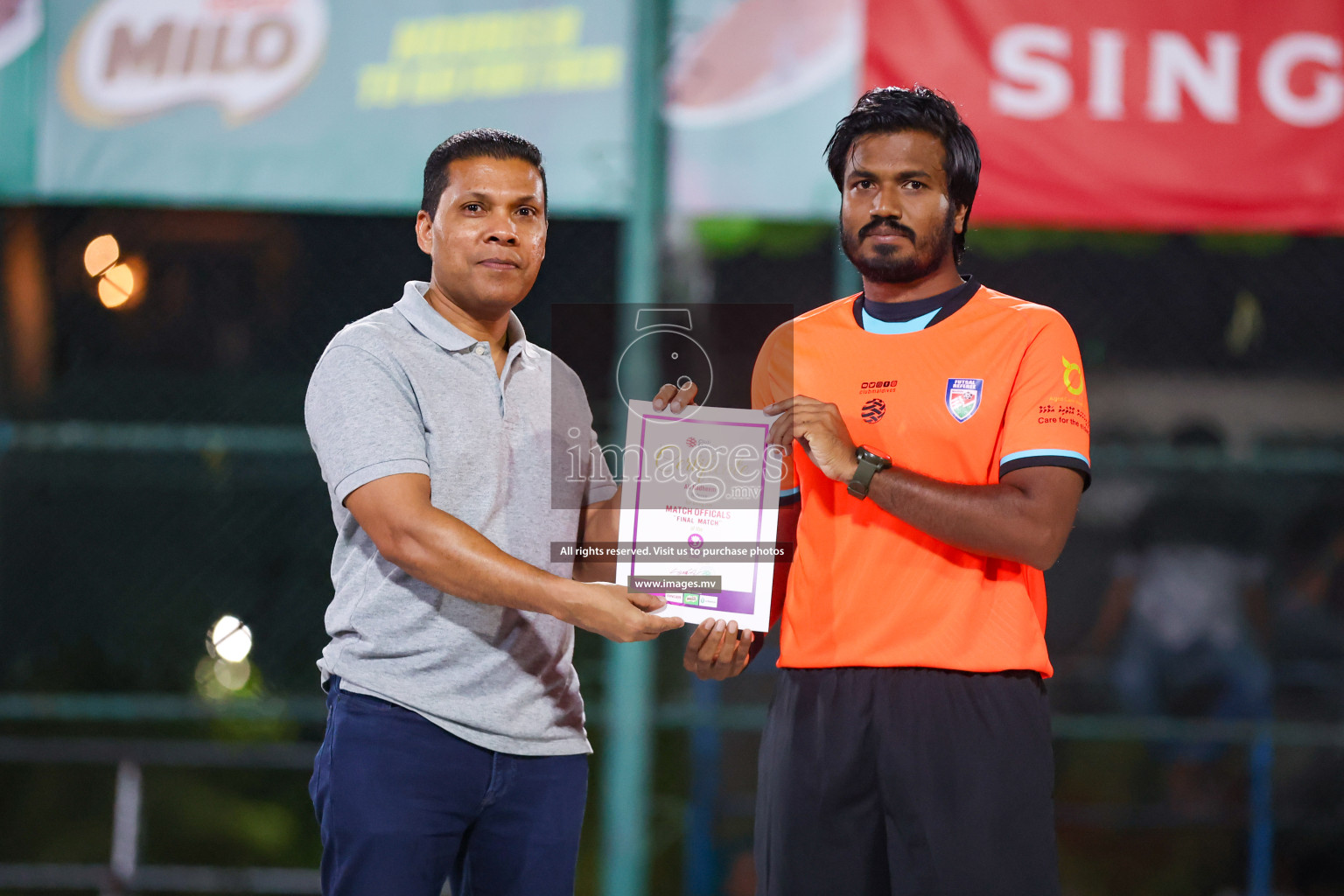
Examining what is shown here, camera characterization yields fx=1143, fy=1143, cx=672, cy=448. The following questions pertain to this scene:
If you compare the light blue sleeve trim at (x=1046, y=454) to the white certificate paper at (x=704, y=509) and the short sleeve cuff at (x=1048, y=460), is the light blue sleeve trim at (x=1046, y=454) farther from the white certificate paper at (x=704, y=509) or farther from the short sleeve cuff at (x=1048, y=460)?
the white certificate paper at (x=704, y=509)

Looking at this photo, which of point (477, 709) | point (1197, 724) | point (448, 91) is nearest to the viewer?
point (477, 709)

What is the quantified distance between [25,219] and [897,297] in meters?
3.79

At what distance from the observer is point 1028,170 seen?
3996 mm

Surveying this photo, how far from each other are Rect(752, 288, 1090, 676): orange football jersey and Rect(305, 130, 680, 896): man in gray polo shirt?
0.35m

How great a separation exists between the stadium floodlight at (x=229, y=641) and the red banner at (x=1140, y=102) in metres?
3.16

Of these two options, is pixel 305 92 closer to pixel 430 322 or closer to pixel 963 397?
pixel 430 322

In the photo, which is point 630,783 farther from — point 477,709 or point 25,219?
point 25,219

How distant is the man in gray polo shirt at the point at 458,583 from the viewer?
192 cm

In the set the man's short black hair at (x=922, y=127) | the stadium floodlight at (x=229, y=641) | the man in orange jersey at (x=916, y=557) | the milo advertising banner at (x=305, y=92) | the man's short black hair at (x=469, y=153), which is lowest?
the stadium floodlight at (x=229, y=641)

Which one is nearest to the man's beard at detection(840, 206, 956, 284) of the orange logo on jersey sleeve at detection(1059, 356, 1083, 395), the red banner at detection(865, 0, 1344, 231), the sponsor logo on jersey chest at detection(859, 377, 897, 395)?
the sponsor logo on jersey chest at detection(859, 377, 897, 395)

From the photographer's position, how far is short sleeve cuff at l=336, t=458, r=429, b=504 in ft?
6.26

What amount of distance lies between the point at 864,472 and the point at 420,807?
0.95 m

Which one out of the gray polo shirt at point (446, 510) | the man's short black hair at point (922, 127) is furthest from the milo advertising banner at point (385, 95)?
the gray polo shirt at point (446, 510)

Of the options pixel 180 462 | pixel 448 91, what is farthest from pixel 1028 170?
pixel 180 462
